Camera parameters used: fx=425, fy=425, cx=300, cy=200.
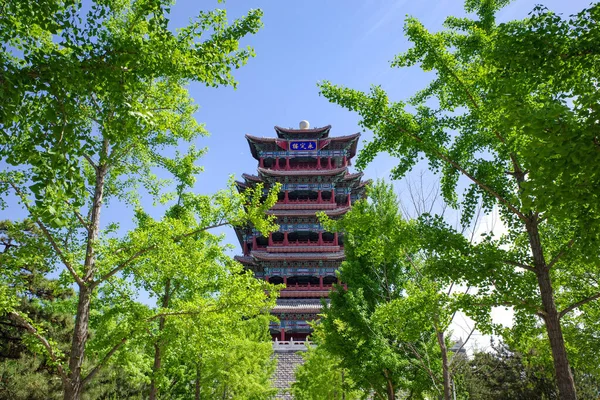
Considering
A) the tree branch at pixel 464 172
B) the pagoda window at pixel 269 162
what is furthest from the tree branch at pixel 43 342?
the pagoda window at pixel 269 162

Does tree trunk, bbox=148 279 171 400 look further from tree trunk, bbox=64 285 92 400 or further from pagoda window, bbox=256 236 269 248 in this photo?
pagoda window, bbox=256 236 269 248

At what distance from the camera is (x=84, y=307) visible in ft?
21.4

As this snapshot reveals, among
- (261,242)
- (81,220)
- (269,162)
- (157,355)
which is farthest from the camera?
(269,162)

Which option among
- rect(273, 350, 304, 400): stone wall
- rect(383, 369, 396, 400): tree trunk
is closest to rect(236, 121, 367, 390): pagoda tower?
rect(273, 350, 304, 400): stone wall

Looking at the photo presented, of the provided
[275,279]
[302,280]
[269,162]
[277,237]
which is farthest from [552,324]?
[269,162]

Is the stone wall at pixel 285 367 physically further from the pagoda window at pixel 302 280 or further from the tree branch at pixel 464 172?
the tree branch at pixel 464 172

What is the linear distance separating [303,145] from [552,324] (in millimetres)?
30581

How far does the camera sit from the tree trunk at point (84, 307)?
6.12 meters

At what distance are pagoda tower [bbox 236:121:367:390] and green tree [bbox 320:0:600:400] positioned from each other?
22444 mm

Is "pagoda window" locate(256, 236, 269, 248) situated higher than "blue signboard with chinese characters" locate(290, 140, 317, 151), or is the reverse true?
"blue signboard with chinese characters" locate(290, 140, 317, 151)

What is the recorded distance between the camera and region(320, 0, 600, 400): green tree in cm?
348

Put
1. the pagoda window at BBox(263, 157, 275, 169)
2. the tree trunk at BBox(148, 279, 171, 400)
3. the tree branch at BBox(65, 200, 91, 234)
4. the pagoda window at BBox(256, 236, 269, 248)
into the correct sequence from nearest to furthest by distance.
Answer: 1. the tree branch at BBox(65, 200, 91, 234)
2. the tree trunk at BBox(148, 279, 171, 400)
3. the pagoda window at BBox(256, 236, 269, 248)
4. the pagoda window at BBox(263, 157, 275, 169)

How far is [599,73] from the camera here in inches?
162

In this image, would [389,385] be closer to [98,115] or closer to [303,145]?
[98,115]
